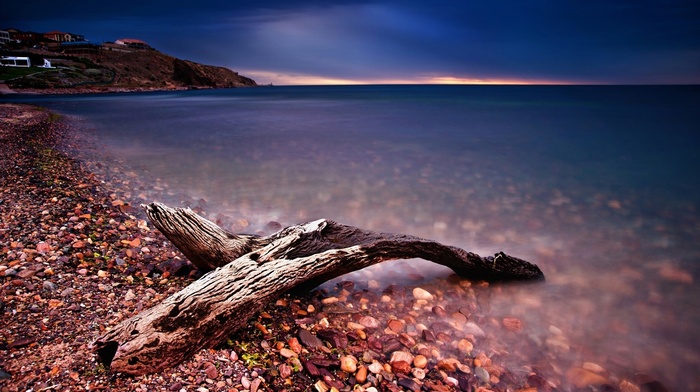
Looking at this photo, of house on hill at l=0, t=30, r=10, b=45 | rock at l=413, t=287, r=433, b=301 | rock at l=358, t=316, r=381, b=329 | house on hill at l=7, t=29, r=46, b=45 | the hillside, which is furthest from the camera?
house on hill at l=7, t=29, r=46, b=45

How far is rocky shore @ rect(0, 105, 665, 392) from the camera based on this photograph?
2.42 metres

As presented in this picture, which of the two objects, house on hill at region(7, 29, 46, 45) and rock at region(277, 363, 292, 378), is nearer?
rock at region(277, 363, 292, 378)

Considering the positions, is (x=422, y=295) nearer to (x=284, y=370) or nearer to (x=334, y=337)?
(x=334, y=337)

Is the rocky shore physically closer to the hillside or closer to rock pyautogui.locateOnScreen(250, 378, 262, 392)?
rock pyautogui.locateOnScreen(250, 378, 262, 392)

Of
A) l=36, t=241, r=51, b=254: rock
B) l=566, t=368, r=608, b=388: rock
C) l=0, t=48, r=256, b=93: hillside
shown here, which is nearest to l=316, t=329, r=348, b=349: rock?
l=566, t=368, r=608, b=388: rock

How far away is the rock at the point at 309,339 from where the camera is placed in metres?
2.93

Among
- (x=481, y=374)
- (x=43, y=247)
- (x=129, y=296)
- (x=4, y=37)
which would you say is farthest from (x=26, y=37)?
(x=481, y=374)

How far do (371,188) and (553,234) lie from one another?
3.96m

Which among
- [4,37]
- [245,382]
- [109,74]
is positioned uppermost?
[4,37]

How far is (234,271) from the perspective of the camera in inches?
111

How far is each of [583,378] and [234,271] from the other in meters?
2.89

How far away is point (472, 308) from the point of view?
3881mm

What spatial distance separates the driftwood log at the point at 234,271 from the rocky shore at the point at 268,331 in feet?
0.49

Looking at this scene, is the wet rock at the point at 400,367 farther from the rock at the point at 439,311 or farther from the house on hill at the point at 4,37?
the house on hill at the point at 4,37
